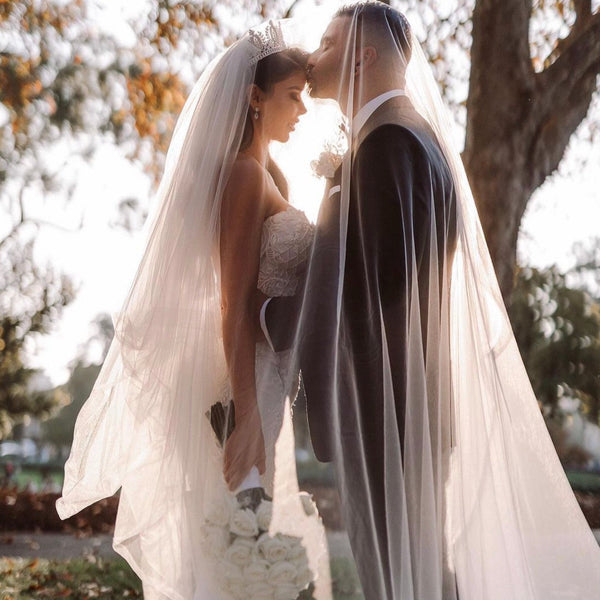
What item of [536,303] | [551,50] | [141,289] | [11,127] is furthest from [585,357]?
[141,289]

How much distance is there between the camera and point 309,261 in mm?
2594

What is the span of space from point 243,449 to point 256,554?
300mm

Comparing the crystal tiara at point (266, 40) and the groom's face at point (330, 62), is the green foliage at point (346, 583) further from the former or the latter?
the crystal tiara at point (266, 40)

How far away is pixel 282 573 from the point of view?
2.38 metres

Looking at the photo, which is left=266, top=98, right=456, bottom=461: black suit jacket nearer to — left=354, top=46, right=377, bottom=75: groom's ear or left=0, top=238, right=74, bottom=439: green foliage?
left=354, top=46, right=377, bottom=75: groom's ear

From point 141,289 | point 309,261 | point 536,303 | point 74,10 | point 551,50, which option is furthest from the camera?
point 536,303

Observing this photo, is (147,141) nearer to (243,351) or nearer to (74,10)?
(74,10)

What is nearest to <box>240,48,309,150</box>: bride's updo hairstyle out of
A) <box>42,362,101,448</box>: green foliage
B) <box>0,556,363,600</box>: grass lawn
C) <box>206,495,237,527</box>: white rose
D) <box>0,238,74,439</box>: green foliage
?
<box>206,495,237,527</box>: white rose

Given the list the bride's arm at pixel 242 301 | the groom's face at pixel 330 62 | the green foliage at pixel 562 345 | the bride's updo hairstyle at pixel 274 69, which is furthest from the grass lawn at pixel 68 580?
the green foliage at pixel 562 345

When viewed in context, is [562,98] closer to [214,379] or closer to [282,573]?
[214,379]

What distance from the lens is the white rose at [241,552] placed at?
7.90ft

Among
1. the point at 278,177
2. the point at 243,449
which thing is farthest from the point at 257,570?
the point at 278,177

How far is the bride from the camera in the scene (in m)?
2.48

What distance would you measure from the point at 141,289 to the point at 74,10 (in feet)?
24.0
